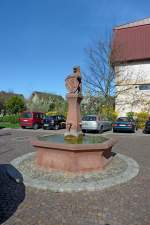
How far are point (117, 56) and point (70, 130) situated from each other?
23.0 m

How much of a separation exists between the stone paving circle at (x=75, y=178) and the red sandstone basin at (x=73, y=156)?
0.22m

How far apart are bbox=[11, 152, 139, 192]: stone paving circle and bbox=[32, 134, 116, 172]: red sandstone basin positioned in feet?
0.71

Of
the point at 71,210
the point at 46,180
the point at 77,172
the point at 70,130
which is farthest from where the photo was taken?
the point at 70,130

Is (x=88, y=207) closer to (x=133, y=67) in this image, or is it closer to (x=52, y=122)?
(x=52, y=122)

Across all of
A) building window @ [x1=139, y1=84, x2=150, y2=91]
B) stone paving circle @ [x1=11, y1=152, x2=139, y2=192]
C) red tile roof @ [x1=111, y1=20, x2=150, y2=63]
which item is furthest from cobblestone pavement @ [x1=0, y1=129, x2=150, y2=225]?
red tile roof @ [x1=111, y1=20, x2=150, y2=63]

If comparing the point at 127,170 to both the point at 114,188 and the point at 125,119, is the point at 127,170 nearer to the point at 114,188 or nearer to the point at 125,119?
the point at 114,188

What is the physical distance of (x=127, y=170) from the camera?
705 centimetres

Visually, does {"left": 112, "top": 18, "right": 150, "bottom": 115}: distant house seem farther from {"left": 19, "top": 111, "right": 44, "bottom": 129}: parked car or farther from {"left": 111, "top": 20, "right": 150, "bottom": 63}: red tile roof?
{"left": 19, "top": 111, "right": 44, "bottom": 129}: parked car

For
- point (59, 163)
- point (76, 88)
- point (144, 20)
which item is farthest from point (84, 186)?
point (144, 20)

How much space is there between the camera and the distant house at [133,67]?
29.0m

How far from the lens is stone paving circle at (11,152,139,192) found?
559 centimetres

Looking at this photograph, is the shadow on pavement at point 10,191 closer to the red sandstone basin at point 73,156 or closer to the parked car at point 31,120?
the red sandstone basin at point 73,156

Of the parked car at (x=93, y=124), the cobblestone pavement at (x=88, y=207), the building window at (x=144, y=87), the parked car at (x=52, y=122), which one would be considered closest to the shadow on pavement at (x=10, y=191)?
the cobblestone pavement at (x=88, y=207)

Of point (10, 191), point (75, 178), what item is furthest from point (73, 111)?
point (10, 191)
